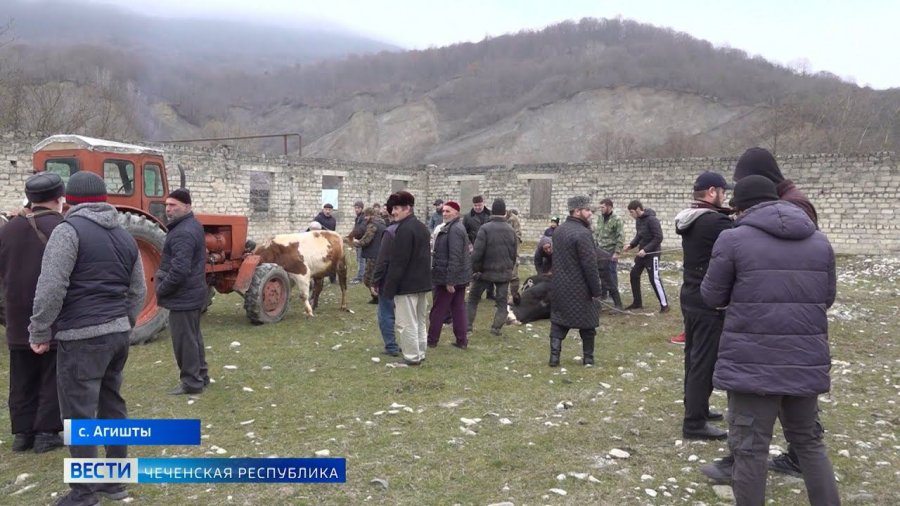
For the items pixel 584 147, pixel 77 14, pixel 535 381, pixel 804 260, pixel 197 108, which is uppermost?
pixel 77 14

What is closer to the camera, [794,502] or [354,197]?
[794,502]

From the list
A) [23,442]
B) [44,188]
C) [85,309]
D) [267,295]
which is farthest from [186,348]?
[267,295]

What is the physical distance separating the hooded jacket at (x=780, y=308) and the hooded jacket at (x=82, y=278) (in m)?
3.19

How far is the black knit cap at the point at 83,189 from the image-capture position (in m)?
3.22

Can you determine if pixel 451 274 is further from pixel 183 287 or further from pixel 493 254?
pixel 183 287

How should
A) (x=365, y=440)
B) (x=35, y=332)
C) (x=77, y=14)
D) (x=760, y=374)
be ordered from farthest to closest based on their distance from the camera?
(x=77, y=14) < (x=365, y=440) < (x=35, y=332) < (x=760, y=374)

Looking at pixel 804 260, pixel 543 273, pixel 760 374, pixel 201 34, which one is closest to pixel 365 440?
pixel 760 374

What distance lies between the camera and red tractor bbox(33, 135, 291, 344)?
6.91 meters

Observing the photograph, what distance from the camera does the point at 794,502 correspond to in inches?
126

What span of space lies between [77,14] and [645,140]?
75.8 meters

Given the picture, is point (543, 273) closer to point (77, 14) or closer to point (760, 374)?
point (760, 374)

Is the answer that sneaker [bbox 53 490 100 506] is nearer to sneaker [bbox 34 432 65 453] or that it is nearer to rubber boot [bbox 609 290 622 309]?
sneaker [bbox 34 432 65 453]

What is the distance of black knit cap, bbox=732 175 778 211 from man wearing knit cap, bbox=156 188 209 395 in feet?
13.9

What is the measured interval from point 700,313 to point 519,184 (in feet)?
65.9
